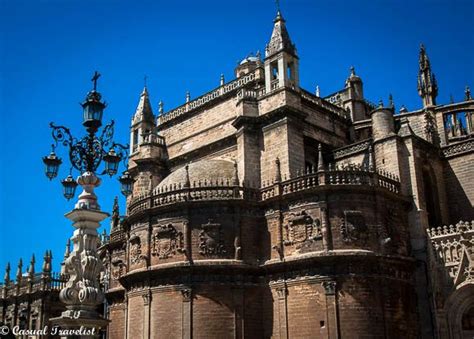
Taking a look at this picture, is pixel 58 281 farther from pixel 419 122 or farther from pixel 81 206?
pixel 81 206

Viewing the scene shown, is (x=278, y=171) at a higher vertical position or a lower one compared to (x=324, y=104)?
lower

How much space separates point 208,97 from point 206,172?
6.89m

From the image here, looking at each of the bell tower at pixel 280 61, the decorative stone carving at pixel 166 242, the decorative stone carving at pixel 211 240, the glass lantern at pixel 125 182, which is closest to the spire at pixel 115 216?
the decorative stone carving at pixel 166 242

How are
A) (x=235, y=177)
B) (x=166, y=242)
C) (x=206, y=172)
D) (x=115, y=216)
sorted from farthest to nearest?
(x=115, y=216), (x=206, y=172), (x=235, y=177), (x=166, y=242)

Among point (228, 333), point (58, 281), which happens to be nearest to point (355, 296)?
point (228, 333)

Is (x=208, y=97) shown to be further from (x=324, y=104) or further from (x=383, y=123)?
(x=383, y=123)

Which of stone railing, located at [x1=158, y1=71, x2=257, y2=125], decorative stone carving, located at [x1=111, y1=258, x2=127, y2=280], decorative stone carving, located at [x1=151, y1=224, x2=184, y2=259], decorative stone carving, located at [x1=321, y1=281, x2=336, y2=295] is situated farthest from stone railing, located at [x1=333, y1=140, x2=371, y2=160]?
decorative stone carving, located at [x1=111, y1=258, x2=127, y2=280]

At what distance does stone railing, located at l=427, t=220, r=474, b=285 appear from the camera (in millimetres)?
24609

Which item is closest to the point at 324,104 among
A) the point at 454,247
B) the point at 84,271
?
the point at 454,247

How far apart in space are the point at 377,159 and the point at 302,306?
8.43m

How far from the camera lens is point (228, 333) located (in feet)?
83.6

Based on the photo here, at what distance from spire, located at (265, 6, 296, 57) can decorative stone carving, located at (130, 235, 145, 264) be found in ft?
39.2

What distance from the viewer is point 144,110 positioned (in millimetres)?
38031

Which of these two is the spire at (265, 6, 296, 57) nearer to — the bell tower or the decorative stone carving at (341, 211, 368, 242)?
the bell tower
